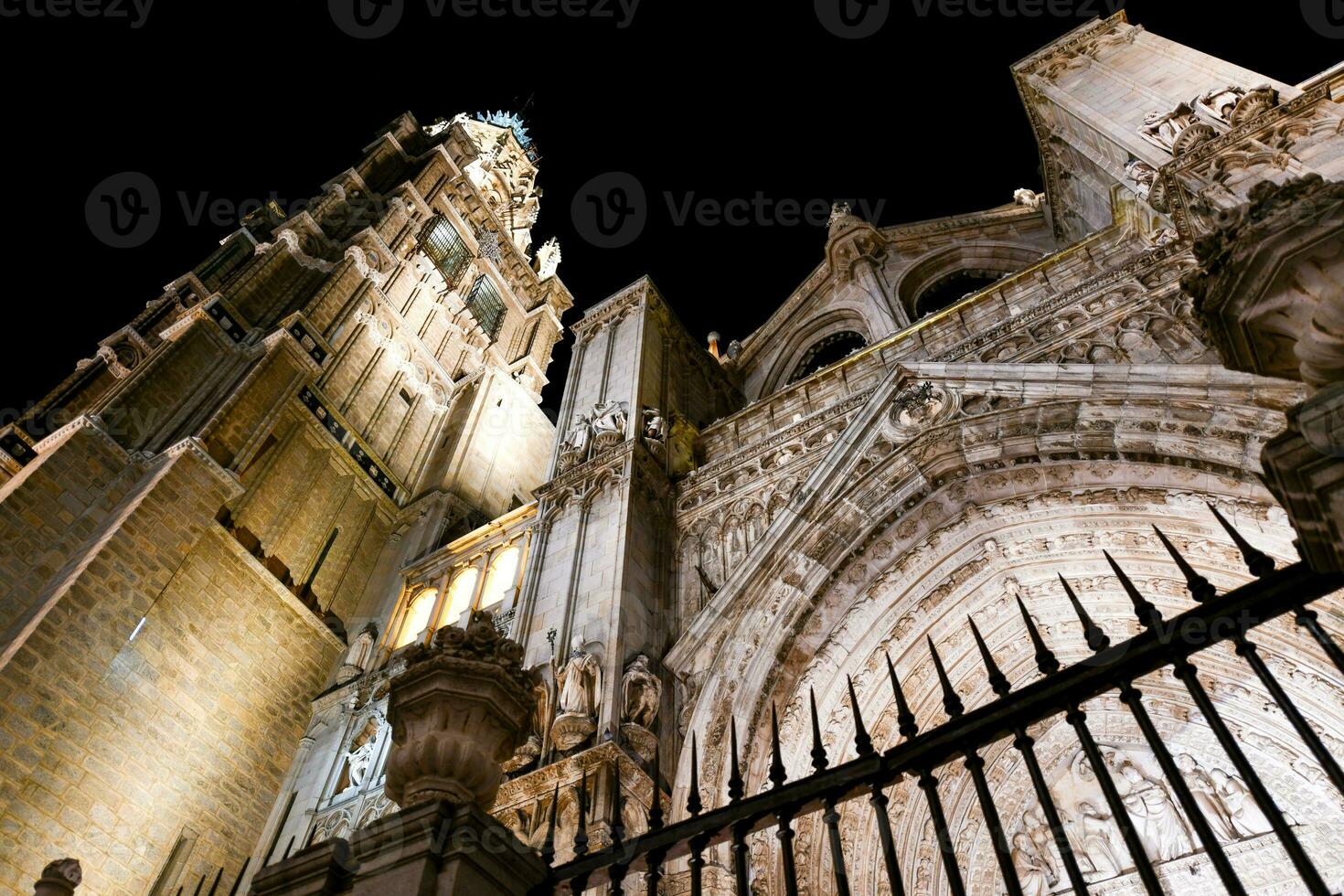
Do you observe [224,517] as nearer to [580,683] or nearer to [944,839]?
[580,683]

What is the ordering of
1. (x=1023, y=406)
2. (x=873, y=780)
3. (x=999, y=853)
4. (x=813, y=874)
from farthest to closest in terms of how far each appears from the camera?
(x=1023, y=406) → (x=813, y=874) → (x=873, y=780) → (x=999, y=853)

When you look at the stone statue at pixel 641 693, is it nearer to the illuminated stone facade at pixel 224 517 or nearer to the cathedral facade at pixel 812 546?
the cathedral facade at pixel 812 546

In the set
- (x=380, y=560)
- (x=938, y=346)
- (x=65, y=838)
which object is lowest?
(x=65, y=838)

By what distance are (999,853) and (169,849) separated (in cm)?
1215

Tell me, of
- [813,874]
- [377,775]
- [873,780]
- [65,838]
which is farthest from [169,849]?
[873,780]

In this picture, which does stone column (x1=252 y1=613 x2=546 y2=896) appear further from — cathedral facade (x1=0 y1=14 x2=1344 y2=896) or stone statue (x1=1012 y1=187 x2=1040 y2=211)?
stone statue (x1=1012 y1=187 x2=1040 y2=211)

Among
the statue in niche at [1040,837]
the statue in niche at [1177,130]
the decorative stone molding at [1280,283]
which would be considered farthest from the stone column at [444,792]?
the statue in niche at [1177,130]

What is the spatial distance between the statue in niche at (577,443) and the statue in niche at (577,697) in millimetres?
4257

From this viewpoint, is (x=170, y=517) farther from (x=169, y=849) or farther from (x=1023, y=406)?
(x=1023, y=406)

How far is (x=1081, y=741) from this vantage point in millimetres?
3105

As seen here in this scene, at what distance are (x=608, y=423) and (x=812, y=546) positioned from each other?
4.61 meters

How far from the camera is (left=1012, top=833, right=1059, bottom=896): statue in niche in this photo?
7973mm

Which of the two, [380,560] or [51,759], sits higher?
[380,560]

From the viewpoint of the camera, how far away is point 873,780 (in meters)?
3.36
